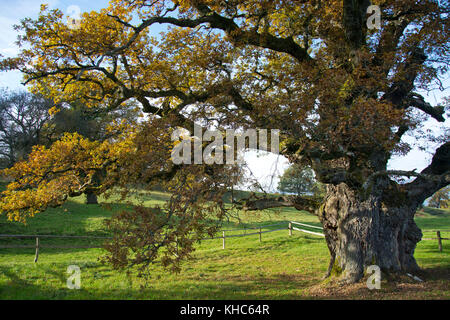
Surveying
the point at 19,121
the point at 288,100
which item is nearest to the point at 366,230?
the point at 288,100

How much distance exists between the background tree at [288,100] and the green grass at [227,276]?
1.11 meters

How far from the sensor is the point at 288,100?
300 inches

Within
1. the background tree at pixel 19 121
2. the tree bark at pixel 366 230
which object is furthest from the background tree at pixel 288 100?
the background tree at pixel 19 121

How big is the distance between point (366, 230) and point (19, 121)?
30896mm

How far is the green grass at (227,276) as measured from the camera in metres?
7.90

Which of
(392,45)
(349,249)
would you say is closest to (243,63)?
(392,45)

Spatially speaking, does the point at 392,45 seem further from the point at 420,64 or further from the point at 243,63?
the point at 243,63
